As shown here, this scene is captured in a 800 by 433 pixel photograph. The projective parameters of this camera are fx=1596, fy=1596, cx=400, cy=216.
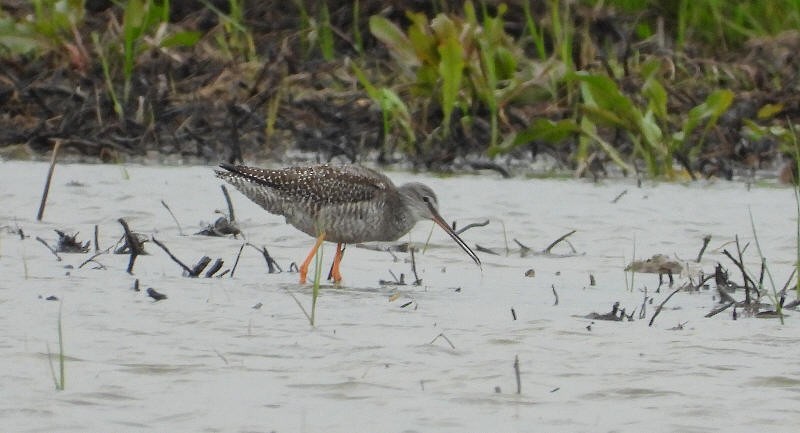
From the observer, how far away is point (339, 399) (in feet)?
14.3

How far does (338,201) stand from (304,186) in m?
0.17

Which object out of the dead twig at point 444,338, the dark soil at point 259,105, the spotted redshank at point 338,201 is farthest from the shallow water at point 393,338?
the dark soil at point 259,105

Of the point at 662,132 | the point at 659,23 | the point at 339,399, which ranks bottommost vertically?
the point at 339,399

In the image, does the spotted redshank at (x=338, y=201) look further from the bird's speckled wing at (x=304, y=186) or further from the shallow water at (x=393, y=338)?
the shallow water at (x=393, y=338)

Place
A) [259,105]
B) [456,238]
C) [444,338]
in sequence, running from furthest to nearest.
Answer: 1. [259,105]
2. [456,238]
3. [444,338]

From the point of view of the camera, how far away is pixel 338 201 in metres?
7.16

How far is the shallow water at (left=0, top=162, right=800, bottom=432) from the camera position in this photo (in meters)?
4.22

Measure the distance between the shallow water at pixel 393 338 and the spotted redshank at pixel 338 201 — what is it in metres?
0.20

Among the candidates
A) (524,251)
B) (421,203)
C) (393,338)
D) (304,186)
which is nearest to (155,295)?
(393,338)

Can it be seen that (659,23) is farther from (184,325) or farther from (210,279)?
(184,325)

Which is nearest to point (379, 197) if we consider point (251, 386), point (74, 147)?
point (251, 386)

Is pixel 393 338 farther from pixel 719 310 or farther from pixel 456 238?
pixel 456 238

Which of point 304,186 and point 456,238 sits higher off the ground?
point 304,186

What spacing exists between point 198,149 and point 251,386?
5964 mm
